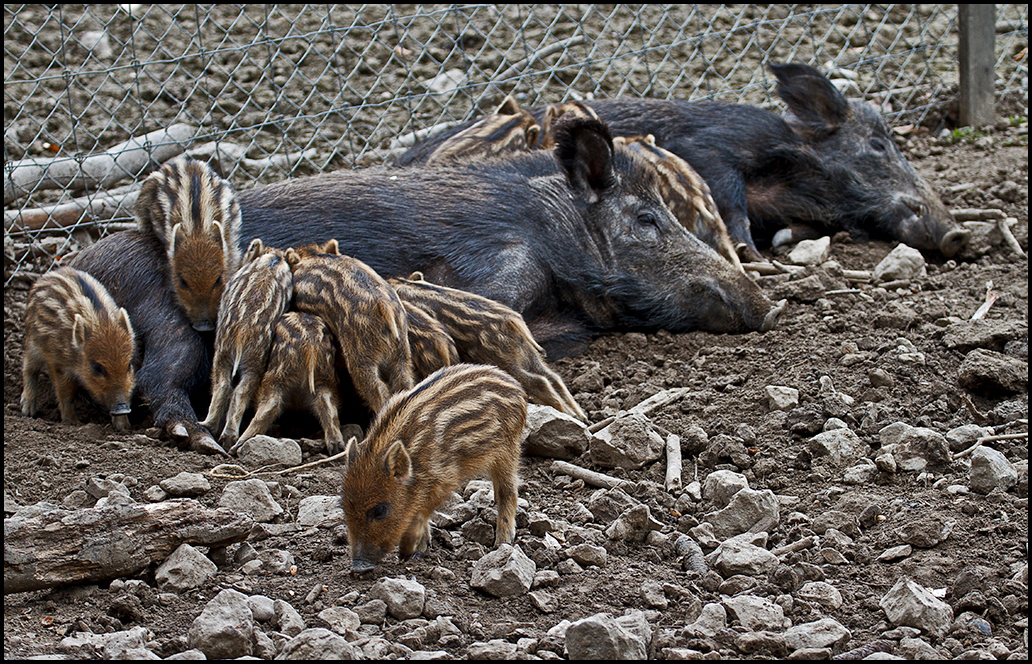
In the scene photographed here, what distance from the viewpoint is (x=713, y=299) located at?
5.21 metres

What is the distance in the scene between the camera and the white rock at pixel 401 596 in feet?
8.45

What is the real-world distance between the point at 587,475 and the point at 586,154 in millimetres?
2373

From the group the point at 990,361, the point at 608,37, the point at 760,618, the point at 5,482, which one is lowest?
the point at 5,482

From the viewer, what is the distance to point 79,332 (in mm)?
4098

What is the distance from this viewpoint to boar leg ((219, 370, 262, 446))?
3926 millimetres

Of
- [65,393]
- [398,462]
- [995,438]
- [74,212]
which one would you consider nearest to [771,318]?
[995,438]

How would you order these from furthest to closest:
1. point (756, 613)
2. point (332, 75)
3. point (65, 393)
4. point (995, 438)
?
point (332, 75) → point (65, 393) → point (995, 438) → point (756, 613)

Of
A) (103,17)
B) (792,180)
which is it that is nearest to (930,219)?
(792,180)

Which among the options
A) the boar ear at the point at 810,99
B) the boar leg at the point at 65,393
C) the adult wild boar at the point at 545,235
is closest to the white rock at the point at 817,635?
the adult wild boar at the point at 545,235

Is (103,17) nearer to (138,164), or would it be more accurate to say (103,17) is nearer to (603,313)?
(138,164)

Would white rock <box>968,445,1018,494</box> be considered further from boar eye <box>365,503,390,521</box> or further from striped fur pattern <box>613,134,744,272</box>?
striped fur pattern <box>613,134,744,272</box>

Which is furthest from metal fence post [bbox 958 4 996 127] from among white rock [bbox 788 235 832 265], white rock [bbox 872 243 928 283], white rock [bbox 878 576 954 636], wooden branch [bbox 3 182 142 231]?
white rock [bbox 878 576 954 636]

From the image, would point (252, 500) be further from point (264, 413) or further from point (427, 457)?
point (264, 413)

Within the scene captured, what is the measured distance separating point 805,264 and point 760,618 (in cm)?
377
